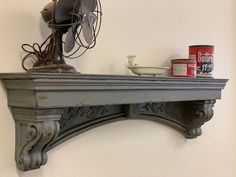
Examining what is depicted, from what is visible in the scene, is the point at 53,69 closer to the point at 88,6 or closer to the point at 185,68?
the point at 88,6

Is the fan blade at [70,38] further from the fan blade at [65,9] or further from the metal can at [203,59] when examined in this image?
the metal can at [203,59]

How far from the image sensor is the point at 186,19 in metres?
1.59

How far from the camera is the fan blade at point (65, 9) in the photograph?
3.14 feet

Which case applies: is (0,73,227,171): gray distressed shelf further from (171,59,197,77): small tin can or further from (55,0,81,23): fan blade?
(55,0,81,23): fan blade

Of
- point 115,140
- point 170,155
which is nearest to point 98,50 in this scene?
point 115,140

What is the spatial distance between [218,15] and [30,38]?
1.14 meters

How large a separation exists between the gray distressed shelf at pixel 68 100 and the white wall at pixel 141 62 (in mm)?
48

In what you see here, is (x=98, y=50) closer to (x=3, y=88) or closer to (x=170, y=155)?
(x=3, y=88)

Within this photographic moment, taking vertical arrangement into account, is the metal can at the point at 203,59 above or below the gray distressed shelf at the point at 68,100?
above

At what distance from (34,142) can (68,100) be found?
155 millimetres

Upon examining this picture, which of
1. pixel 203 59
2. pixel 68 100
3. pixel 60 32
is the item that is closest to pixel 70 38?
pixel 60 32

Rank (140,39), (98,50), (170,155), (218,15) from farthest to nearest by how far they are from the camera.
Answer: (218,15) → (170,155) → (140,39) → (98,50)

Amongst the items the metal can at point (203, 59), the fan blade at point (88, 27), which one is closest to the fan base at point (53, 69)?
the fan blade at point (88, 27)

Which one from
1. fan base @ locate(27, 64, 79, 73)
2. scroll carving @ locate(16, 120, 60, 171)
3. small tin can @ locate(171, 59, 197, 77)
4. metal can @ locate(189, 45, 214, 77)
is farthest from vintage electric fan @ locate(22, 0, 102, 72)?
metal can @ locate(189, 45, 214, 77)
